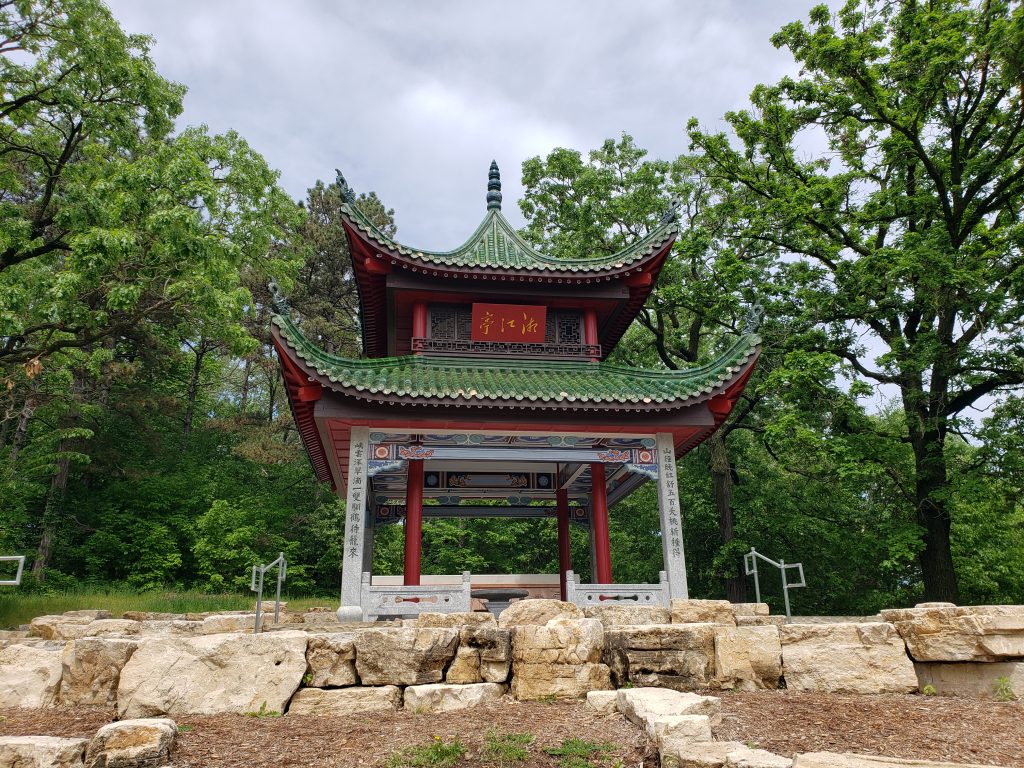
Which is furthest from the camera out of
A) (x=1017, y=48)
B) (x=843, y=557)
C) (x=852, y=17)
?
(x=843, y=557)

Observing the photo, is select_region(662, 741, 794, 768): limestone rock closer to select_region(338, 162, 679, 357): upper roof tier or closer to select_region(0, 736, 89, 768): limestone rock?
select_region(0, 736, 89, 768): limestone rock

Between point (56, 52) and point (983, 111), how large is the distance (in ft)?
70.4

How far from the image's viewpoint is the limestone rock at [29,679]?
20.5 ft

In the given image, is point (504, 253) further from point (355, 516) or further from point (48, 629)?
point (48, 629)

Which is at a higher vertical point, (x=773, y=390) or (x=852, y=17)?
(x=852, y=17)

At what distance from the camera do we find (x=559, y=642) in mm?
6684

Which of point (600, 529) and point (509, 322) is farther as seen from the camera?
point (509, 322)

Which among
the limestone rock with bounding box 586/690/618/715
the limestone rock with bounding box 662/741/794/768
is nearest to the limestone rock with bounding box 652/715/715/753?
the limestone rock with bounding box 662/741/794/768

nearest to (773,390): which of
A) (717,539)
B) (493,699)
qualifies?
(717,539)

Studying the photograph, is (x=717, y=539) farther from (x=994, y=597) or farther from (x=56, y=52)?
(x=56, y=52)

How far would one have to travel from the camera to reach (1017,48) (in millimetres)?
13703

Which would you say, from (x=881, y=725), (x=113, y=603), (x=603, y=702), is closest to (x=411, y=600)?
(x=603, y=702)

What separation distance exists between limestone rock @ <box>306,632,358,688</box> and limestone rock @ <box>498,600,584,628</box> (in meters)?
1.74

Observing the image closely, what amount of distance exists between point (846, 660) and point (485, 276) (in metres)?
9.77
